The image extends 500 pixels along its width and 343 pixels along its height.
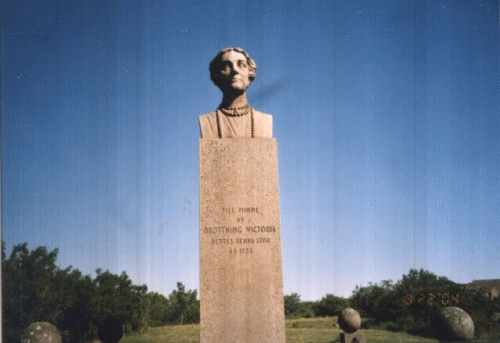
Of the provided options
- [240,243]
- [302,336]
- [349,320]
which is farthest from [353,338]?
[240,243]

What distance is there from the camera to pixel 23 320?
18.7 metres

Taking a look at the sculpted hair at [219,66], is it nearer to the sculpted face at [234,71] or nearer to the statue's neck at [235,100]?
the sculpted face at [234,71]

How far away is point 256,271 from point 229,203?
1.04 meters

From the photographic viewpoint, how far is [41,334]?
38.1 ft

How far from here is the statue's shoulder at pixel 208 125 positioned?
24.2 feet

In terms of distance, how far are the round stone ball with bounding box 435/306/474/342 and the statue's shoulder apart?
989 centimetres

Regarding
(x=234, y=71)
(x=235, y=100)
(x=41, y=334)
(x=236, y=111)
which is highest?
(x=234, y=71)

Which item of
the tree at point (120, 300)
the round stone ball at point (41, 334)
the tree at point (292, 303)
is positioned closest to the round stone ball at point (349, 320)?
the round stone ball at point (41, 334)

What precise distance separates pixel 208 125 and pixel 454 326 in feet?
33.2

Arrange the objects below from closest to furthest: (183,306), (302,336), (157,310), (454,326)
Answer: (454,326), (302,336), (157,310), (183,306)

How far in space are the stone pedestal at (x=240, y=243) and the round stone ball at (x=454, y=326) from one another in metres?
8.76

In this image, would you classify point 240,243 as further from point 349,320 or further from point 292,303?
point 292,303

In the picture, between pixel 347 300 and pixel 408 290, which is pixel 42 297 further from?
pixel 347 300

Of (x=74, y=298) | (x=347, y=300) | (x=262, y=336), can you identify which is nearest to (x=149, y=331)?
(x=74, y=298)
